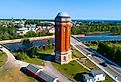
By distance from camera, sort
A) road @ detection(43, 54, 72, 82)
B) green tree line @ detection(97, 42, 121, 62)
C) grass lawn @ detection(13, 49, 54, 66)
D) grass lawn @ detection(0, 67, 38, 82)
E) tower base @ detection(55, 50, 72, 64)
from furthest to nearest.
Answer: green tree line @ detection(97, 42, 121, 62), grass lawn @ detection(13, 49, 54, 66), tower base @ detection(55, 50, 72, 64), road @ detection(43, 54, 72, 82), grass lawn @ detection(0, 67, 38, 82)

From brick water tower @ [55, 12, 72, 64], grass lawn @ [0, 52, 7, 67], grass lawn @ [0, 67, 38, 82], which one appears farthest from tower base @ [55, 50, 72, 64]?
grass lawn @ [0, 52, 7, 67]

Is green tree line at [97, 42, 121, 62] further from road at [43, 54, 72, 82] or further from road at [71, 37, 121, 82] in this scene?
road at [43, 54, 72, 82]

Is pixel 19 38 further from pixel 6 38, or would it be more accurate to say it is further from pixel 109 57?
pixel 109 57

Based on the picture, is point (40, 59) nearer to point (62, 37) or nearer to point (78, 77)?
point (62, 37)

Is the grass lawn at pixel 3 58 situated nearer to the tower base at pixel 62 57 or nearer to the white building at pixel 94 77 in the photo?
the tower base at pixel 62 57

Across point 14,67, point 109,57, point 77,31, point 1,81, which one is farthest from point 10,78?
point 77,31

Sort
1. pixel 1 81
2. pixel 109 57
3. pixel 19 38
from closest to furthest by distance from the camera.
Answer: pixel 1 81 < pixel 109 57 < pixel 19 38

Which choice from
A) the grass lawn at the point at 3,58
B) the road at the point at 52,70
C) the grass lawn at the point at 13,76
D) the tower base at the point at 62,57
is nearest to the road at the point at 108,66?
the tower base at the point at 62,57
